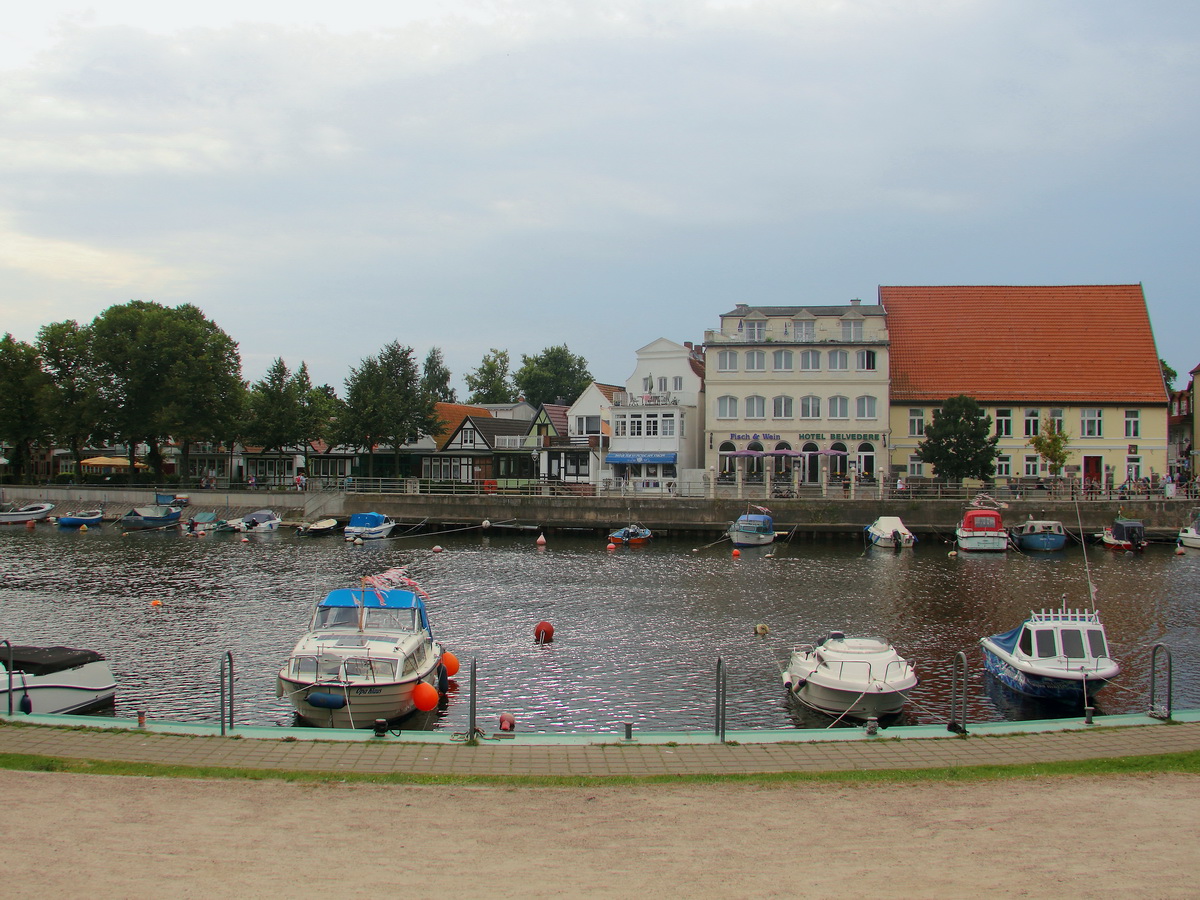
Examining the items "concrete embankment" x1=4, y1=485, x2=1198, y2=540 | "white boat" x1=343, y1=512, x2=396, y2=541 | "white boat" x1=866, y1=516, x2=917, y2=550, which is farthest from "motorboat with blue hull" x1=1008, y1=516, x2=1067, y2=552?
"white boat" x1=343, y1=512, x2=396, y2=541

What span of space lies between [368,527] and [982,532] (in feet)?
135

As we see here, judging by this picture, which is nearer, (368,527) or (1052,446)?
(368,527)

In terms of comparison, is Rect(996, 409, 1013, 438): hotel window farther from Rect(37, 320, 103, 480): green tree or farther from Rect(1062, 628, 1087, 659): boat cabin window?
Rect(37, 320, 103, 480): green tree

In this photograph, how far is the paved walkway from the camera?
506 inches

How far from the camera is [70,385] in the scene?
88.9 metres

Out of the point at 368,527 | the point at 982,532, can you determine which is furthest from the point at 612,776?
the point at 368,527

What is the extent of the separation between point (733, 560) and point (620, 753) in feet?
124

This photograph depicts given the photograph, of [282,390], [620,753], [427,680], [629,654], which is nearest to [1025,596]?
[629,654]

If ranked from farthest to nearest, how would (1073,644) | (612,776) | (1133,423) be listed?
(1133,423) → (1073,644) → (612,776)

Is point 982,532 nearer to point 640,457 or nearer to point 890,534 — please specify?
point 890,534

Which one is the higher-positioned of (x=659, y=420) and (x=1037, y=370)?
(x=1037, y=370)

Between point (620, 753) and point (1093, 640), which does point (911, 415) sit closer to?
point (1093, 640)

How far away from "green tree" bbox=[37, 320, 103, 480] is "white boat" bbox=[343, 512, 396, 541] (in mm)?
37689

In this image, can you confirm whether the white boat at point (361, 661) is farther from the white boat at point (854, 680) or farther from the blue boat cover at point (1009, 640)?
the blue boat cover at point (1009, 640)
